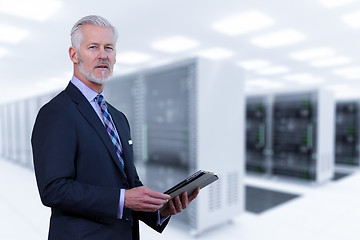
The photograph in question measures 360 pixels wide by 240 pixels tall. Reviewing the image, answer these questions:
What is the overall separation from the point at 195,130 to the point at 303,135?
3.61 m

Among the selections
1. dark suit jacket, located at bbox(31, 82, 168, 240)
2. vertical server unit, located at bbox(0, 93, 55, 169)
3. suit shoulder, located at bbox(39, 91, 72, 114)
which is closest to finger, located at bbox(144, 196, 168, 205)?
dark suit jacket, located at bbox(31, 82, 168, 240)

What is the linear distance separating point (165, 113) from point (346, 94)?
75.5ft

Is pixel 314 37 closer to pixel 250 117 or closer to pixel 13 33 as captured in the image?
pixel 250 117

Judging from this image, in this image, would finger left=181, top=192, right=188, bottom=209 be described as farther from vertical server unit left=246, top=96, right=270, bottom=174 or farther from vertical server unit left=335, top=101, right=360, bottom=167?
vertical server unit left=335, top=101, right=360, bottom=167

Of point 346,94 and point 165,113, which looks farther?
point 346,94

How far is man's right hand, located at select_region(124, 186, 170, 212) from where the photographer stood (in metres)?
0.82

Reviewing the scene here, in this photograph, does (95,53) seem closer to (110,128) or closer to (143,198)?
(110,128)

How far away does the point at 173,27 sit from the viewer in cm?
527

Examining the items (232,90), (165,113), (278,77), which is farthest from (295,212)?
(278,77)

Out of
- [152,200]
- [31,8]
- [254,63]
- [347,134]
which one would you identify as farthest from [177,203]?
[254,63]

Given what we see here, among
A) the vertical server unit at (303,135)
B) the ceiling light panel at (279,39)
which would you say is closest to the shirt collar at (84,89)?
the vertical server unit at (303,135)

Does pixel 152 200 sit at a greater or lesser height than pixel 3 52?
lesser

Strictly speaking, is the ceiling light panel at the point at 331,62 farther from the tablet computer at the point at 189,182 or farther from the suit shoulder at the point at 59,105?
the suit shoulder at the point at 59,105

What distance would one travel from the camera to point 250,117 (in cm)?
627
